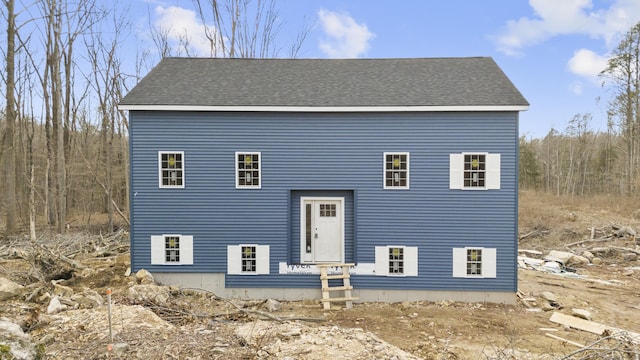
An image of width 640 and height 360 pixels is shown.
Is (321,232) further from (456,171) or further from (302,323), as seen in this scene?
(456,171)

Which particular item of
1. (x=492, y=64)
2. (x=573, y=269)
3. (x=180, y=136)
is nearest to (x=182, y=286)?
(x=180, y=136)

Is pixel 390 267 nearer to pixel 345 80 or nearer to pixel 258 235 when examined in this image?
pixel 258 235

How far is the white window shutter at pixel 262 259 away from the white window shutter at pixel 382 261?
11.0 feet

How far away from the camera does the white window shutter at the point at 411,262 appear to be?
10.4m

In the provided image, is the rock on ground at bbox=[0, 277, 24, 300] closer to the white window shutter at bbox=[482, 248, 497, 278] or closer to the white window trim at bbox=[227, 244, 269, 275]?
the white window trim at bbox=[227, 244, 269, 275]

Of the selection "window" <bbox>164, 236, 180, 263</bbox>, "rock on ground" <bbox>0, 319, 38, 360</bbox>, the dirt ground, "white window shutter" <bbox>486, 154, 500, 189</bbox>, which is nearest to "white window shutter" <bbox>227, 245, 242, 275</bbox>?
the dirt ground

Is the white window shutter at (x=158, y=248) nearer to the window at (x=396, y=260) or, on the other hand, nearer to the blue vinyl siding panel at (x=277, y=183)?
the blue vinyl siding panel at (x=277, y=183)

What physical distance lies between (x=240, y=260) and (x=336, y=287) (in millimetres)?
3034

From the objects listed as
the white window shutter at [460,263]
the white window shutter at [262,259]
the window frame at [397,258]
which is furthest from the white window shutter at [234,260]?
the white window shutter at [460,263]

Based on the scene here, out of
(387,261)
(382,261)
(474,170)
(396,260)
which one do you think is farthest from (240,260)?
(474,170)

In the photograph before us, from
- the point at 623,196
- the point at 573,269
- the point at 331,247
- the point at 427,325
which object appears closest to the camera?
the point at 427,325

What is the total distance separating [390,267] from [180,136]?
7566 mm

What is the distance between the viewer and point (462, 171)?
10328 mm

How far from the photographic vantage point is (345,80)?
11938 millimetres
